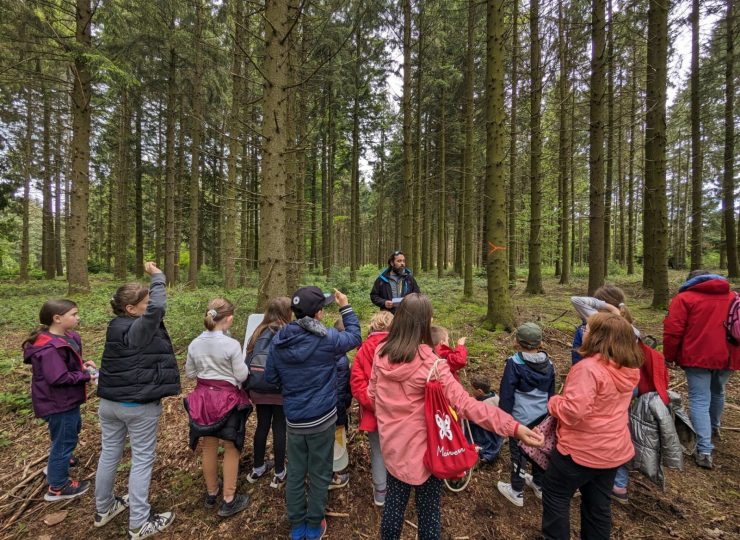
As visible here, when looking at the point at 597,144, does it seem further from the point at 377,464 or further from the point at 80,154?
the point at 80,154

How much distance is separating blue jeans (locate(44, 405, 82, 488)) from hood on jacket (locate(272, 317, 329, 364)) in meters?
2.54

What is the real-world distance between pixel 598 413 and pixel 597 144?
841 cm

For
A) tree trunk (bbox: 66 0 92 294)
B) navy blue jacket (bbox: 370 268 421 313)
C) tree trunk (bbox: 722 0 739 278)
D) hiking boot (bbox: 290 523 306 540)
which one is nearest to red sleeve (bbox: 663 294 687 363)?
navy blue jacket (bbox: 370 268 421 313)

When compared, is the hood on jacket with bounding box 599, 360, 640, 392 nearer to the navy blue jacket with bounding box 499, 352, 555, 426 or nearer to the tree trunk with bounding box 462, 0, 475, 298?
the navy blue jacket with bounding box 499, 352, 555, 426

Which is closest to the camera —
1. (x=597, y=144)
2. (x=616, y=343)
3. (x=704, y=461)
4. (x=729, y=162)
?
(x=616, y=343)

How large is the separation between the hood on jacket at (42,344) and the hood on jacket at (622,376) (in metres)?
4.71

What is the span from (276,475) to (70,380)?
219 centimetres

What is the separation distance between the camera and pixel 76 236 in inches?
436

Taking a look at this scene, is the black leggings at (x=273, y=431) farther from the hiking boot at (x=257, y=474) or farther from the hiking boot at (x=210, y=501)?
the hiking boot at (x=210, y=501)

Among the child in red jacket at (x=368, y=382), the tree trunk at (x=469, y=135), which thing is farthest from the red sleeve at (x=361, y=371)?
the tree trunk at (x=469, y=135)

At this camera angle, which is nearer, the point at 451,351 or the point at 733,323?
the point at 451,351

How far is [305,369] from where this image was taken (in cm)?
255

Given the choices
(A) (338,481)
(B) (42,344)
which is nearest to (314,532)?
(A) (338,481)

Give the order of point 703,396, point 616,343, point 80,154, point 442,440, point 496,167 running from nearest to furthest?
1. point 442,440
2. point 616,343
3. point 703,396
4. point 496,167
5. point 80,154
